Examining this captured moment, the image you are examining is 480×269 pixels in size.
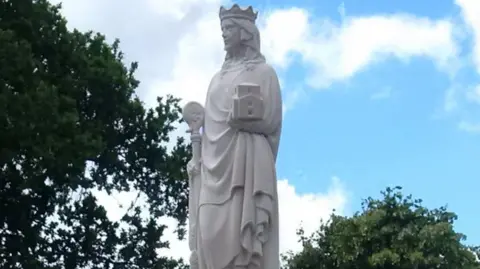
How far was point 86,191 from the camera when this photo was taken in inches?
934

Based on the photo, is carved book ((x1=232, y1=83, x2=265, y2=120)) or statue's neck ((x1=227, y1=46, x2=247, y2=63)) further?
statue's neck ((x1=227, y1=46, x2=247, y2=63))

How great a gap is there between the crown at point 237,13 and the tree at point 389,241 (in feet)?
65.2

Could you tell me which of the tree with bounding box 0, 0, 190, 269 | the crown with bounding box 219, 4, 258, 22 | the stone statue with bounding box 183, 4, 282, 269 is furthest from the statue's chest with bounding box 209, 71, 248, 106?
the tree with bounding box 0, 0, 190, 269

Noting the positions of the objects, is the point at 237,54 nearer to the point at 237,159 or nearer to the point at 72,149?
the point at 237,159

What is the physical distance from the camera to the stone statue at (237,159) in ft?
29.6

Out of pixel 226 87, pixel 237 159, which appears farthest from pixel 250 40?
pixel 237 159

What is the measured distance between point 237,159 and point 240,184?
10.0 inches

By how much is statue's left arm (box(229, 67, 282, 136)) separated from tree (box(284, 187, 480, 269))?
1985cm

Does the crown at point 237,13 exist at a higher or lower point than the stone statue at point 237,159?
higher

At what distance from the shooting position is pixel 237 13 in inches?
384

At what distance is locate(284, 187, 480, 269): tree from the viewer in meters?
29.0

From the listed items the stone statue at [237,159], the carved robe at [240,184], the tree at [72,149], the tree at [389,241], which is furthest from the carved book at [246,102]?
the tree at [389,241]

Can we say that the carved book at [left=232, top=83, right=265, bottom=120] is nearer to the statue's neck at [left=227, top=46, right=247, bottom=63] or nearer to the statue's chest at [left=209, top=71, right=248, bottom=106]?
the statue's chest at [left=209, top=71, right=248, bottom=106]

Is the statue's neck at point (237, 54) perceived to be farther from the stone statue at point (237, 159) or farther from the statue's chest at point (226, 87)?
the statue's chest at point (226, 87)
